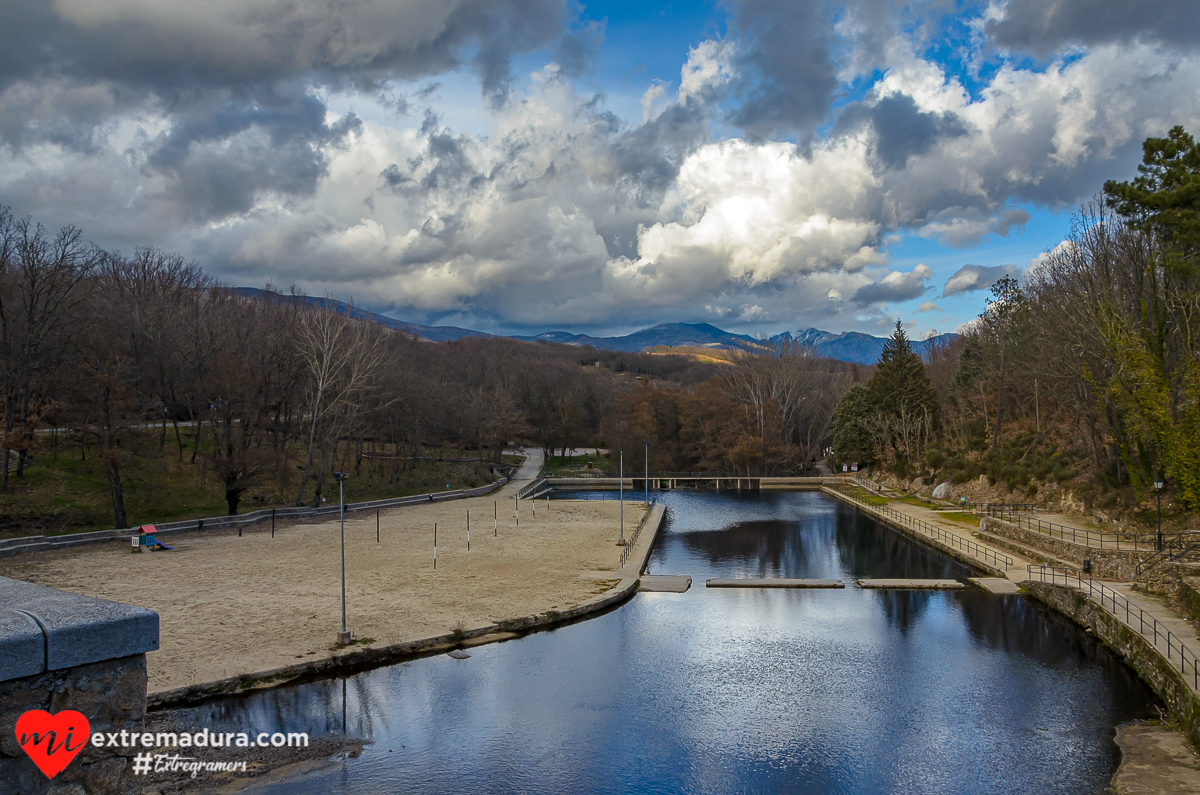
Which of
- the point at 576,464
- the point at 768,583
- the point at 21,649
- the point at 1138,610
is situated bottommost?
the point at 768,583

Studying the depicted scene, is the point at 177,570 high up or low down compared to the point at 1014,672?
up

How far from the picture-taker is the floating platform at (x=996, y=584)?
27891 millimetres

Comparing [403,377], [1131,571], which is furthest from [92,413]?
[1131,571]

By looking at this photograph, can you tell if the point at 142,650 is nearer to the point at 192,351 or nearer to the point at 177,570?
the point at 177,570

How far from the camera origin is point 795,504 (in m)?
58.9

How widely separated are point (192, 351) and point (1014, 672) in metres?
45.1

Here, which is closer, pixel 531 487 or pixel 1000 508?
pixel 1000 508

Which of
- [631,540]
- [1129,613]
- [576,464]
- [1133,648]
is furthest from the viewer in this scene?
[576,464]

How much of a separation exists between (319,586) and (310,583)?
1.92 ft

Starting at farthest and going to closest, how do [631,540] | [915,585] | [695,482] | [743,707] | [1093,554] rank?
[695,482] → [631,540] → [915,585] → [1093,554] → [743,707]

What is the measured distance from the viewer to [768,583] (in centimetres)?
2945

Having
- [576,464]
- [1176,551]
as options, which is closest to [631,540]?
[1176,551]

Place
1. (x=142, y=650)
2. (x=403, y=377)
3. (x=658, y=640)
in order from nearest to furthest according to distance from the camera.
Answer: (x=142, y=650) → (x=658, y=640) → (x=403, y=377)

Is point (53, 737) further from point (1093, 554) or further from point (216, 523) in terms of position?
point (216, 523)
